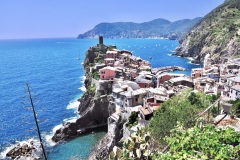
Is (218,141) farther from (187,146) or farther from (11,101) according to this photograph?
(11,101)

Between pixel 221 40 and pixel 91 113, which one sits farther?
pixel 221 40

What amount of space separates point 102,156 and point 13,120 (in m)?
27.9

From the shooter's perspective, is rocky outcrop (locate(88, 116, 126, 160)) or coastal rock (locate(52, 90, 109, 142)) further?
coastal rock (locate(52, 90, 109, 142))

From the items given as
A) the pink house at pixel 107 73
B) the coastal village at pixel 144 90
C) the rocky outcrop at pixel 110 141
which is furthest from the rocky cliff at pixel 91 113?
the rocky outcrop at pixel 110 141

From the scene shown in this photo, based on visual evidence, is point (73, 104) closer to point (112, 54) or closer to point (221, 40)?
point (112, 54)

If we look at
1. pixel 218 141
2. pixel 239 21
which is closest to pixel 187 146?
pixel 218 141

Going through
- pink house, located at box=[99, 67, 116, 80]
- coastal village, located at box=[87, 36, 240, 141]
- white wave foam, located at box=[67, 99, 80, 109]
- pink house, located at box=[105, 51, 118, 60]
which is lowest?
white wave foam, located at box=[67, 99, 80, 109]

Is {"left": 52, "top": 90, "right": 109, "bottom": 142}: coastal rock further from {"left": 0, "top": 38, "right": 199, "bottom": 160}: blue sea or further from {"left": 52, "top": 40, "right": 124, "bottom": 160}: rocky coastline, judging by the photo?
{"left": 0, "top": 38, "right": 199, "bottom": 160}: blue sea

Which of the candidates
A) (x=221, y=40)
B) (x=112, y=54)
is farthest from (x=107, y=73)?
(x=221, y=40)

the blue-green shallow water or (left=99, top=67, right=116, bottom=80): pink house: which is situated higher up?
(left=99, top=67, right=116, bottom=80): pink house

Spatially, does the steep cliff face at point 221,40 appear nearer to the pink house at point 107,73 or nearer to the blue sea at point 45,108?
the blue sea at point 45,108

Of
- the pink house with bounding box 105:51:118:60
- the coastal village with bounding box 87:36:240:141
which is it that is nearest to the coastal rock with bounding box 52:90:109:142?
the coastal village with bounding box 87:36:240:141

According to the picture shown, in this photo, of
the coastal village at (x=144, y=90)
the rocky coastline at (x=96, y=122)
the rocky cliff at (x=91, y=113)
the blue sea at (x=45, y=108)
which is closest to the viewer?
the coastal village at (x=144, y=90)

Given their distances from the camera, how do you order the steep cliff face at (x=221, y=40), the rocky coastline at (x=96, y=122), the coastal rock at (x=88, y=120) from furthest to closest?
the steep cliff face at (x=221, y=40) < the coastal rock at (x=88, y=120) < the rocky coastline at (x=96, y=122)
